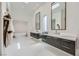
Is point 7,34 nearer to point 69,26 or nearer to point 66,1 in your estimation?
point 69,26

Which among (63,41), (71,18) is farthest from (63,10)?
(63,41)

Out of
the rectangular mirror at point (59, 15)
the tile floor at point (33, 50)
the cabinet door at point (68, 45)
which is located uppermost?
the rectangular mirror at point (59, 15)

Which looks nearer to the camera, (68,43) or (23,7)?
(68,43)

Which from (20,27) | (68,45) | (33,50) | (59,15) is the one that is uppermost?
(59,15)

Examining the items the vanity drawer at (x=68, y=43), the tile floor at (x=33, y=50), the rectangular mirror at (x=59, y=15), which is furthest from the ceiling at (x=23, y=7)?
the vanity drawer at (x=68, y=43)

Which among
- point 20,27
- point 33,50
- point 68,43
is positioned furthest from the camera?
point 20,27

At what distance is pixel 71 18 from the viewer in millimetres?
4168

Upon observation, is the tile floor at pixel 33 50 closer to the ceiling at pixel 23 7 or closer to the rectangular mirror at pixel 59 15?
the rectangular mirror at pixel 59 15

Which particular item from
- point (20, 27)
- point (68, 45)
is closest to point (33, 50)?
point (68, 45)

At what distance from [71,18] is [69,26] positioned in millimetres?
338

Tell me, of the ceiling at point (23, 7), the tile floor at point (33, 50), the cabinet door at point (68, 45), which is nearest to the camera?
the cabinet door at point (68, 45)

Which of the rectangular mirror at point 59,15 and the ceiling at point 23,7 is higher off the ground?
the ceiling at point 23,7

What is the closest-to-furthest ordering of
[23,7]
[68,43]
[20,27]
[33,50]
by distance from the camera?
1. [68,43]
2. [33,50]
3. [23,7]
4. [20,27]

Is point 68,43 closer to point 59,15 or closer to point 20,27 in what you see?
point 59,15
